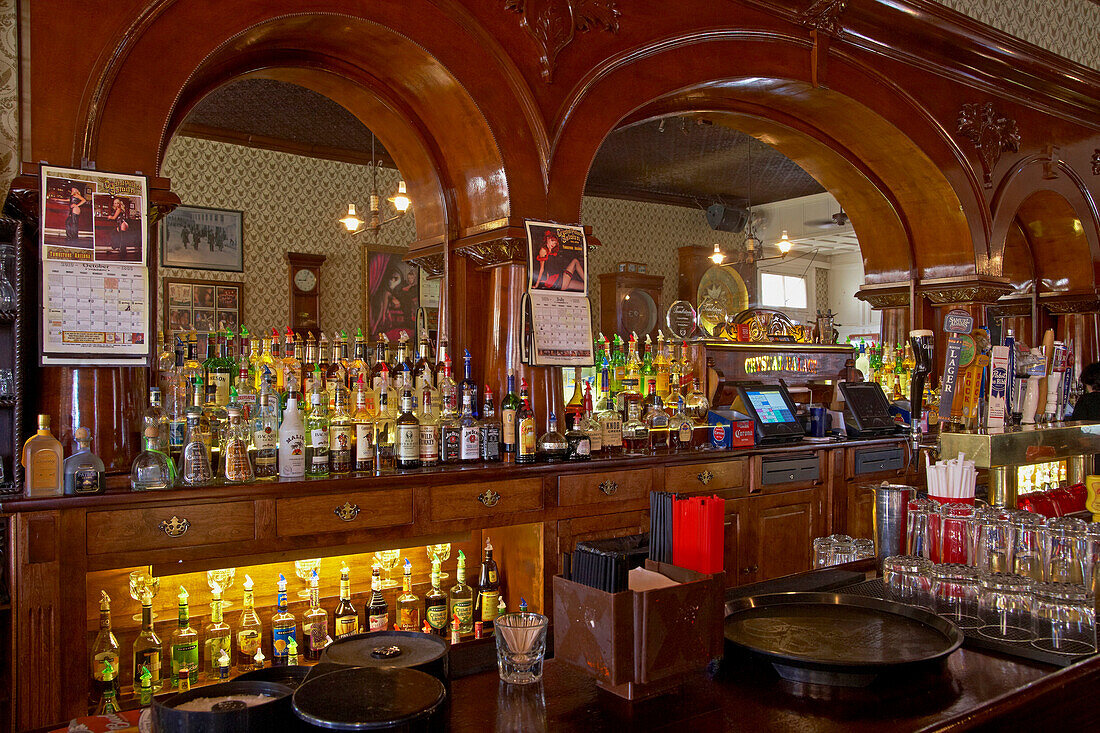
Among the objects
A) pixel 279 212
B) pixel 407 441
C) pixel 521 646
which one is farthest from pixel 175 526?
pixel 279 212

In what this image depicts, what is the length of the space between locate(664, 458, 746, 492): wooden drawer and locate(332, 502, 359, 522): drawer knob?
1.46m

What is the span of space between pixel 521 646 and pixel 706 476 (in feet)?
8.80

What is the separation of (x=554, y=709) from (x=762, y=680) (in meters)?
0.36

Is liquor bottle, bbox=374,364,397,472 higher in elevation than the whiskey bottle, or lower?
higher

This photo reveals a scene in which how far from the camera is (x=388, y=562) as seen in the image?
11.1 feet

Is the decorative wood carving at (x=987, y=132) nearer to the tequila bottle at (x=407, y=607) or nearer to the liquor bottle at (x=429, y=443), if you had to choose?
the liquor bottle at (x=429, y=443)

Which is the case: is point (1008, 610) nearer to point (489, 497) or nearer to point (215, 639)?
point (489, 497)

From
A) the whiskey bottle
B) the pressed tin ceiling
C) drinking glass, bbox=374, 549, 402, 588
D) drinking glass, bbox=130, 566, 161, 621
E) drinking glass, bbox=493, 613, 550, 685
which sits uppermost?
the pressed tin ceiling

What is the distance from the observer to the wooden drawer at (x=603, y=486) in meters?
3.36

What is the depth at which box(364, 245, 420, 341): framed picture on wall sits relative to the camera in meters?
8.33

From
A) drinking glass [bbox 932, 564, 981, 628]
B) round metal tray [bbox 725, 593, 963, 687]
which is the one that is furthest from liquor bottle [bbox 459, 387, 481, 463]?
A: drinking glass [bbox 932, 564, 981, 628]

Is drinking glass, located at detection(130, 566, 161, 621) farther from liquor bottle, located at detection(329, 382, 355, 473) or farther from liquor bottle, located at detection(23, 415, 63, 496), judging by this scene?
liquor bottle, located at detection(329, 382, 355, 473)

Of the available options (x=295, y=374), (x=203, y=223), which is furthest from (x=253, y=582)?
(x=203, y=223)

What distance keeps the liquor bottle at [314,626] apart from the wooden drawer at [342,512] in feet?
1.02
